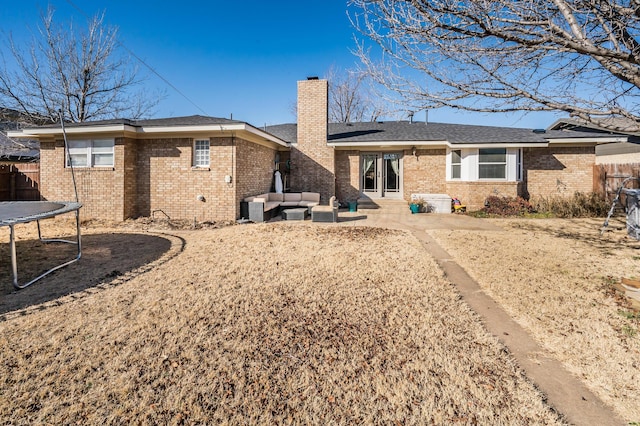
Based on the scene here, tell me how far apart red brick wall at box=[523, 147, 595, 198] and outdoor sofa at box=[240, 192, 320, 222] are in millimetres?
10003

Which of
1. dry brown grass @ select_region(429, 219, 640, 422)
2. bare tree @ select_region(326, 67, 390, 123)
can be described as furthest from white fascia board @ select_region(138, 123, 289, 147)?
bare tree @ select_region(326, 67, 390, 123)

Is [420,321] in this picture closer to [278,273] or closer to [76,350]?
[278,273]

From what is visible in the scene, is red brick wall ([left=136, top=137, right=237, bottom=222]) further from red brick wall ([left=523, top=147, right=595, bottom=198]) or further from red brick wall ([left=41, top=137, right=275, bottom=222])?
red brick wall ([left=523, top=147, right=595, bottom=198])

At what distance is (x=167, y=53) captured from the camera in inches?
639

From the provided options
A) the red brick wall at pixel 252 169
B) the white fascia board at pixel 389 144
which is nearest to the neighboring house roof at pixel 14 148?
the red brick wall at pixel 252 169

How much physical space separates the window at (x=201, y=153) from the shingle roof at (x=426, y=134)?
5.66 m

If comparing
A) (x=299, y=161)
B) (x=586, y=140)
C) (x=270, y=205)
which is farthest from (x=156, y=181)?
(x=586, y=140)

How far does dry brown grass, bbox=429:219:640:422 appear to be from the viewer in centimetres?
285

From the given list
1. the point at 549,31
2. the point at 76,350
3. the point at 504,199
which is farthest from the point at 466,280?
the point at 504,199

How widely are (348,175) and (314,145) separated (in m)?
2.31

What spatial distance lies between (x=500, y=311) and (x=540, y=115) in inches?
116

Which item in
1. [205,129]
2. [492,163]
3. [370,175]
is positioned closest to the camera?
[205,129]

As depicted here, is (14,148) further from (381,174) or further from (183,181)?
(381,174)

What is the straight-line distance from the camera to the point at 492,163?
1403cm
